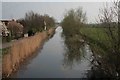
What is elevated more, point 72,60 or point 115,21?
point 115,21

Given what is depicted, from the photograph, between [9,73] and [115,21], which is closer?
[115,21]

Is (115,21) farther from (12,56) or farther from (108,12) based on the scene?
(12,56)

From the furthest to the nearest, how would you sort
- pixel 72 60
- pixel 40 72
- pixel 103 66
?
pixel 72 60 → pixel 40 72 → pixel 103 66

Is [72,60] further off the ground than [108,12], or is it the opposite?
[108,12]

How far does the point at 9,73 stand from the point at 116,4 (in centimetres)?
725

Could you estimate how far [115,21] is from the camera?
759 cm

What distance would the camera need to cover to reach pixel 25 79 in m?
13.5

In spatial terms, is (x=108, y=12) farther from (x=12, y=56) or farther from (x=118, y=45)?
(x=12, y=56)

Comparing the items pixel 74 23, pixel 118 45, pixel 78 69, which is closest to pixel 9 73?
pixel 78 69

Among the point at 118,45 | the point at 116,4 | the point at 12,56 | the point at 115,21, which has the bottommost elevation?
the point at 12,56

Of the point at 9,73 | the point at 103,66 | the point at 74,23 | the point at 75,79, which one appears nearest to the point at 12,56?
the point at 9,73

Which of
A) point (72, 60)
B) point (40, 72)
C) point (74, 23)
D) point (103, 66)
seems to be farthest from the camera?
point (74, 23)

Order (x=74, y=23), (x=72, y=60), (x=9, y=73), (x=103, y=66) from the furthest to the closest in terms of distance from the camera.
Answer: (x=74, y=23) < (x=72, y=60) < (x=9, y=73) < (x=103, y=66)

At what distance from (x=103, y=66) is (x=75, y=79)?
17.7 feet
